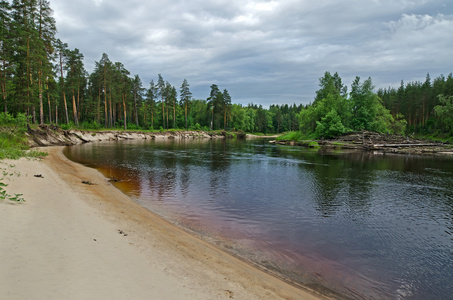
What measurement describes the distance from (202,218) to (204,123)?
111910mm

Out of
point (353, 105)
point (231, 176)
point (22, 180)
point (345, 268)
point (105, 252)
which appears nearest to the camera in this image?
point (105, 252)

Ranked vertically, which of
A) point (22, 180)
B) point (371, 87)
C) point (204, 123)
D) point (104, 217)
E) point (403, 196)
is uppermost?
point (371, 87)

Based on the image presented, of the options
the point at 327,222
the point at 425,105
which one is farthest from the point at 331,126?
the point at 327,222

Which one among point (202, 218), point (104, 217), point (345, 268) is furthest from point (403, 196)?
point (104, 217)

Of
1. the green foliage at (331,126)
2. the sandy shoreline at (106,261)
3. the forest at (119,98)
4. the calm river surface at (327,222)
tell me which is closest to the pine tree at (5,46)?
the forest at (119,98)

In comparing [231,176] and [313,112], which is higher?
[313,112]

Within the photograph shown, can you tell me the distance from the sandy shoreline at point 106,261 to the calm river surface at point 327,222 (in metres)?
1.62

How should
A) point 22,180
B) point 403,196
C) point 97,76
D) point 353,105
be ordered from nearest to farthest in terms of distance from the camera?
point 22,180, point 403,196, point 97,76, point 353,105

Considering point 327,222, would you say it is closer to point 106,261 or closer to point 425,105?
point 106,261

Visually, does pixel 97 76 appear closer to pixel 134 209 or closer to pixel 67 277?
pixel 134 209

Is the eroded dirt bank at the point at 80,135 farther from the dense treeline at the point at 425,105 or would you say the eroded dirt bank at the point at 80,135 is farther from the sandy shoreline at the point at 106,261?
the dense treeline at the point at 425,105

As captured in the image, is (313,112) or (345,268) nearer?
(345,268)

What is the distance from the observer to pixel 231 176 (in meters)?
22.3

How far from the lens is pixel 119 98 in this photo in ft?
238
